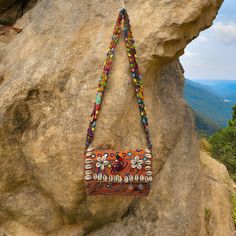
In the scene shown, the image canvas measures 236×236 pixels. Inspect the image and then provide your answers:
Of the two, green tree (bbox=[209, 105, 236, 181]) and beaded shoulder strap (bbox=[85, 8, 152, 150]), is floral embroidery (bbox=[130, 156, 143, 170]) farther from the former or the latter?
green tree (bbox=[209, 105, 236, 181])

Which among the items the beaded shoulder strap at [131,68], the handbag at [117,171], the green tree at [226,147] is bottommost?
the green tree at [226,147]

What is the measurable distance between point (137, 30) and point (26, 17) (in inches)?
157

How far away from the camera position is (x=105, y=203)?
6.55 metres

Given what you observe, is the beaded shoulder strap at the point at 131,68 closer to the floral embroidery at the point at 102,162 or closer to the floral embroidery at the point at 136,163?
the floral embroidery at the point at 102,162

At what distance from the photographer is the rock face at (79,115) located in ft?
20.9

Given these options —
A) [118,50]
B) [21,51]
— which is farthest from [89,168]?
[21,51]

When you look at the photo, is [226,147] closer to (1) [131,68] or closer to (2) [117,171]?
(1) [131,68]

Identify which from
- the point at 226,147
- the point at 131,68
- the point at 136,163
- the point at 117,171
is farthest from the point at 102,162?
the point at 226,147

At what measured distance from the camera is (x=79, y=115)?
6.32 metres

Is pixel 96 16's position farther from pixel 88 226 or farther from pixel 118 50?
pixel 88 226

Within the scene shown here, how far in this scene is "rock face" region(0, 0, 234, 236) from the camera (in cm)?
636

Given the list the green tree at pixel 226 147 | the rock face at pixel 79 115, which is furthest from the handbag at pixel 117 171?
the green tree at pixel 226 147

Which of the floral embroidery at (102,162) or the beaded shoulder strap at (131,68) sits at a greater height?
the beaded shoulder strap at (131,68)

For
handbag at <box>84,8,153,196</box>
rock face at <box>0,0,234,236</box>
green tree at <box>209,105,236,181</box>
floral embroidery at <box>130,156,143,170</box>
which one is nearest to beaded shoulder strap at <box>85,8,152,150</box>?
rock face at <box>0,0,234,236</box>
